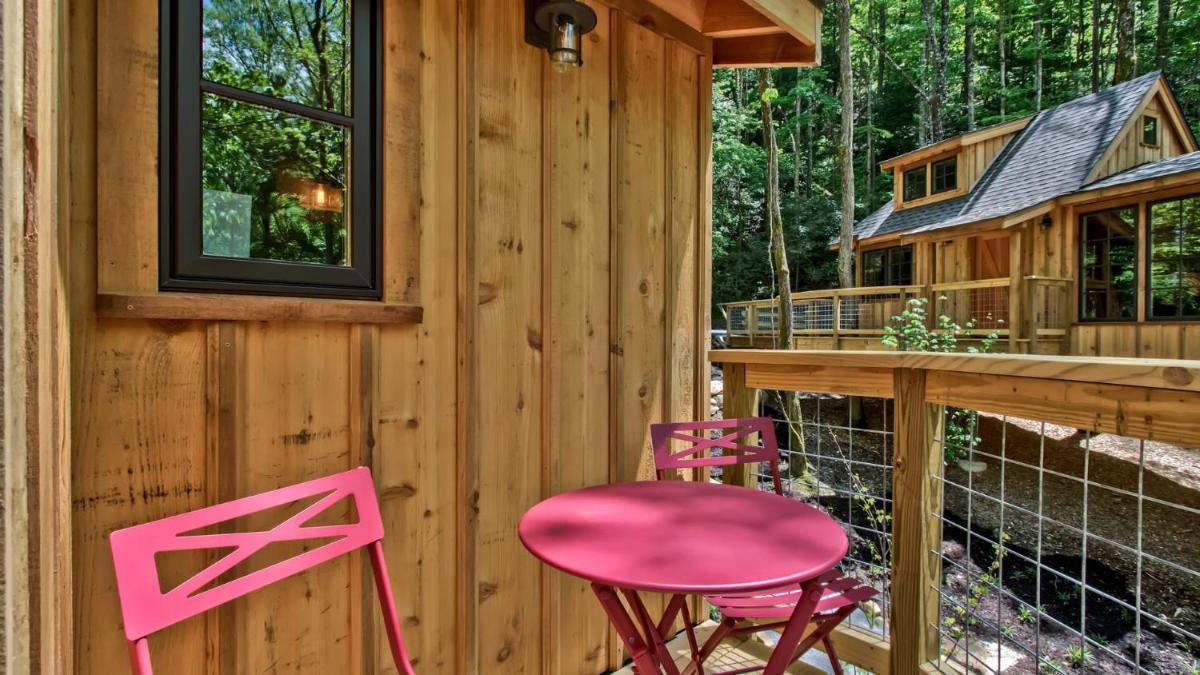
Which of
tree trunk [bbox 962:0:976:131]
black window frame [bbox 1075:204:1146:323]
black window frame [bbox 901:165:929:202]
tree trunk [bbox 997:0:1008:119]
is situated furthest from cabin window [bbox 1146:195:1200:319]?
tree trunk [bbox 997:0:1008:119]

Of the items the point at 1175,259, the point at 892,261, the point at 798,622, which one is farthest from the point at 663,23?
the point at 892,261

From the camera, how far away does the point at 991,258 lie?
11.7m

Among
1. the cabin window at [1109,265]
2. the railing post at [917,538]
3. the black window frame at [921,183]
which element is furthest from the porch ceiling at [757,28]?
the black window frame at [921,183]

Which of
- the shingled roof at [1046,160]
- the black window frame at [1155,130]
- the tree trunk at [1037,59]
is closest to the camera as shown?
the shingled roof at [1046,160]

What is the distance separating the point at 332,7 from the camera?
1479 millimetres

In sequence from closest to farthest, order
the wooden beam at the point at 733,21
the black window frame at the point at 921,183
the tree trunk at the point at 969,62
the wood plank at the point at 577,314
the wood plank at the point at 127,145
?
the wood plank at the point at 127,145 → the wood plank at the point at 577,314 → the wooden beam at the point at 733,21 → the black window frame at the point at 921,183 → the tree trunk at the point at 969,62

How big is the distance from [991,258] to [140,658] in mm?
14030

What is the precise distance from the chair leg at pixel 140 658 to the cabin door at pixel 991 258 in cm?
1340

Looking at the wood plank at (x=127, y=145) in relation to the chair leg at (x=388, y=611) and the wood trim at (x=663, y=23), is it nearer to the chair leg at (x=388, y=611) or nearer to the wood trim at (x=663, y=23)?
the chair leg at (x=388, y=611)

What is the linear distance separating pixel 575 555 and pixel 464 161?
117 centimetres

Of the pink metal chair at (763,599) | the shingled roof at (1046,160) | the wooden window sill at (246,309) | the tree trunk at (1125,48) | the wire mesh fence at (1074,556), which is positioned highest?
the tree trunk at (1125,48)

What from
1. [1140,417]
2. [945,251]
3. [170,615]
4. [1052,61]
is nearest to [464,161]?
[170,615]

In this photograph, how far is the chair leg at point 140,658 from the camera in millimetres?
891

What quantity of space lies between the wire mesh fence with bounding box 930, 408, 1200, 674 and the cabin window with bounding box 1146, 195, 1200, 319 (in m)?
2.01
